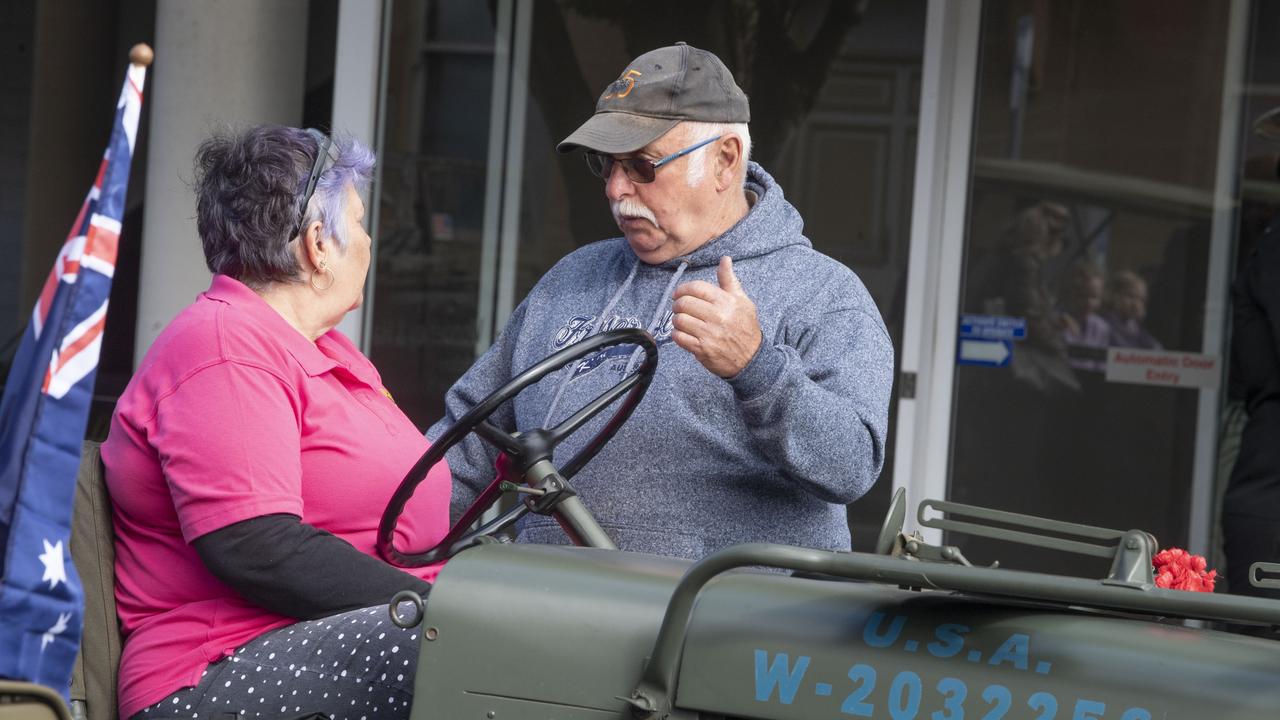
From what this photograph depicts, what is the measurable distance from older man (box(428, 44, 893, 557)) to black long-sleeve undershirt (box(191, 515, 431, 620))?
512mm

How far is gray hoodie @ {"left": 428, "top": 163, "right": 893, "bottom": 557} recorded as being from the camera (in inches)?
90.7

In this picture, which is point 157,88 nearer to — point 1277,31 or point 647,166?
point 647,166

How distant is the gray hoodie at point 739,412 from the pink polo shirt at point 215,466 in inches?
16.2

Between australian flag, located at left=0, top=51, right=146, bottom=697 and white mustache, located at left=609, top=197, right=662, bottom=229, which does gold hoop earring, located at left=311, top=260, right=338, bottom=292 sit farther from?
australian flag, located at left=0, top=51, right=146, bottom=697

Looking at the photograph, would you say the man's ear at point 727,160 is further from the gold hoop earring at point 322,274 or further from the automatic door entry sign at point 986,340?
the automatic door entry sign at point 986,340

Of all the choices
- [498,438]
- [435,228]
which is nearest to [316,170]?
[498,438]

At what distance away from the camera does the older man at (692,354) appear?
245 centimetres

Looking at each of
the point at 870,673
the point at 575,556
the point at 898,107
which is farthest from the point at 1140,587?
the point at 898,107

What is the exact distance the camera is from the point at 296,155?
2332mm

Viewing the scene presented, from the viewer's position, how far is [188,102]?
458 centimetres

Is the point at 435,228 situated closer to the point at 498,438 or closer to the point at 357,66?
the point at 357,66

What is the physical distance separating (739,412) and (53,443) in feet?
3.93

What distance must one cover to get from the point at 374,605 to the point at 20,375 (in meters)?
0.66

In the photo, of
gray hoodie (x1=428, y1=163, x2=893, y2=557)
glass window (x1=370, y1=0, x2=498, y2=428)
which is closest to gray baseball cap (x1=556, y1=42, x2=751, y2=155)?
gray hoodie (x1=428, y1=163, x2=893, y2=557)
